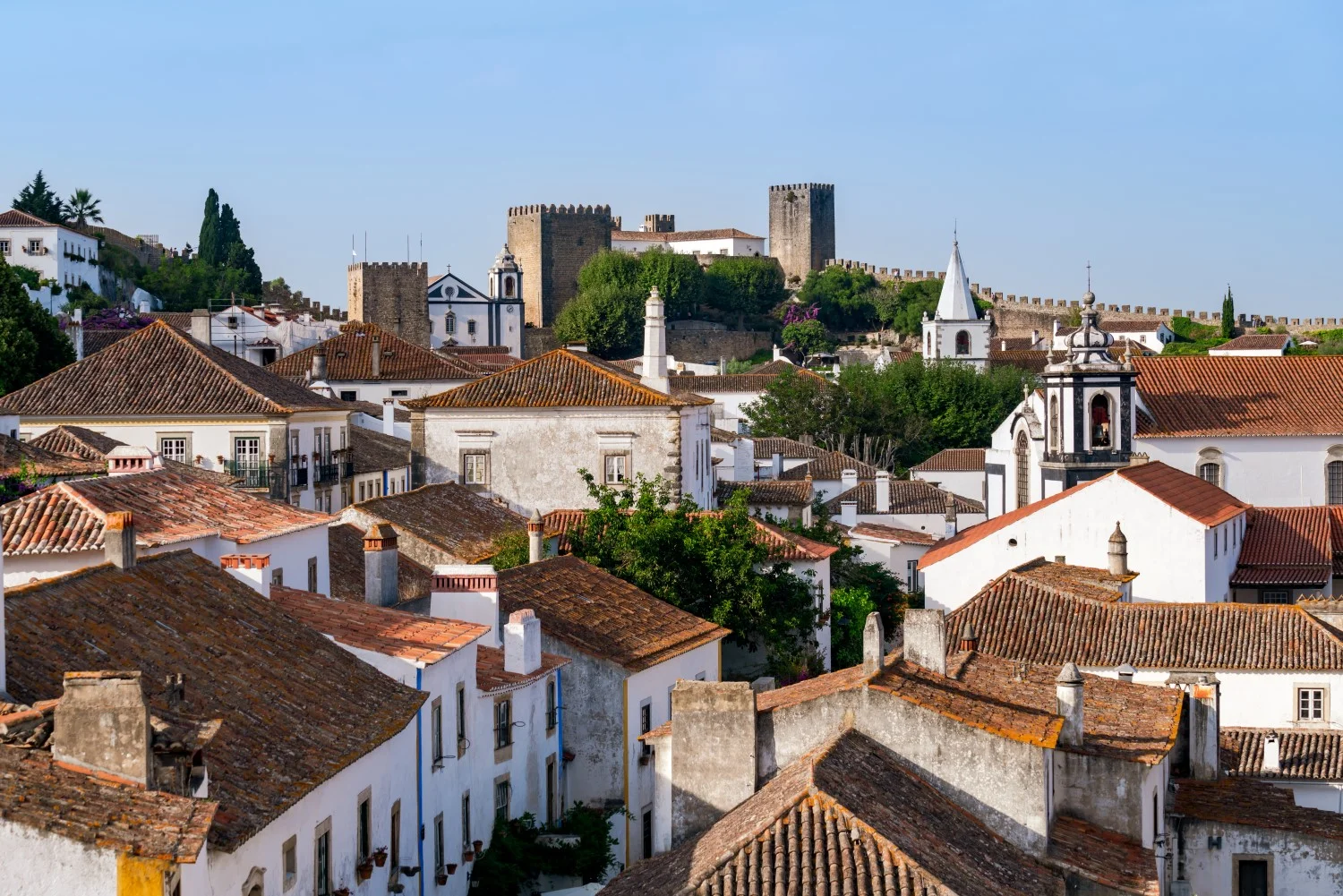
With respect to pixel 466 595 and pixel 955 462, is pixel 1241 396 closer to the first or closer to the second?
pixel 955 462

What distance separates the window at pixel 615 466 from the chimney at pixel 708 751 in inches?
1000

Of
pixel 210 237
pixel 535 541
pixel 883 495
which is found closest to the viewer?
pixel 535 541

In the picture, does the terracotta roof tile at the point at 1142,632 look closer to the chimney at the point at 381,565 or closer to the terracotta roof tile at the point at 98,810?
the chimney at the point at 381,565

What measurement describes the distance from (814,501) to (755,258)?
2956 inches

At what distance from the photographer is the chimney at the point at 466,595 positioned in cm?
2433

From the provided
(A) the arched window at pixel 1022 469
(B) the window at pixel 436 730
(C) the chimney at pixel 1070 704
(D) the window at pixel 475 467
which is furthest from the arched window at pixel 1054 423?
(B) the window at pixel 436 730

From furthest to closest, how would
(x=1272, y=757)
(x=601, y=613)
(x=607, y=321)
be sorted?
1. (x=607, y=321)
2. (x=1272, y=757)
3. (x=601, y=613)

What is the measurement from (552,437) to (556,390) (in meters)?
1.18

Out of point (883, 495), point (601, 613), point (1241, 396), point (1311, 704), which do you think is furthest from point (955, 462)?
point (601, 613)

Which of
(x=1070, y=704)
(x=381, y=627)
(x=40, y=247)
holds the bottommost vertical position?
(x=1070, y=704)

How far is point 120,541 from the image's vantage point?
16281 millimetres

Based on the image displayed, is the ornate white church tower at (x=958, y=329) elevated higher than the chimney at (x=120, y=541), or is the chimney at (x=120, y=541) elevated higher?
the ornate white church tower at (x=958, y=329)

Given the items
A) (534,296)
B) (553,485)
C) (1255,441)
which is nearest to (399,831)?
(553,485)

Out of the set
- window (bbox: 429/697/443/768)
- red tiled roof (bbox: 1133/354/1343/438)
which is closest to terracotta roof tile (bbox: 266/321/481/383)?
red tiled roof (bbox: 1133/354/1343/438)
